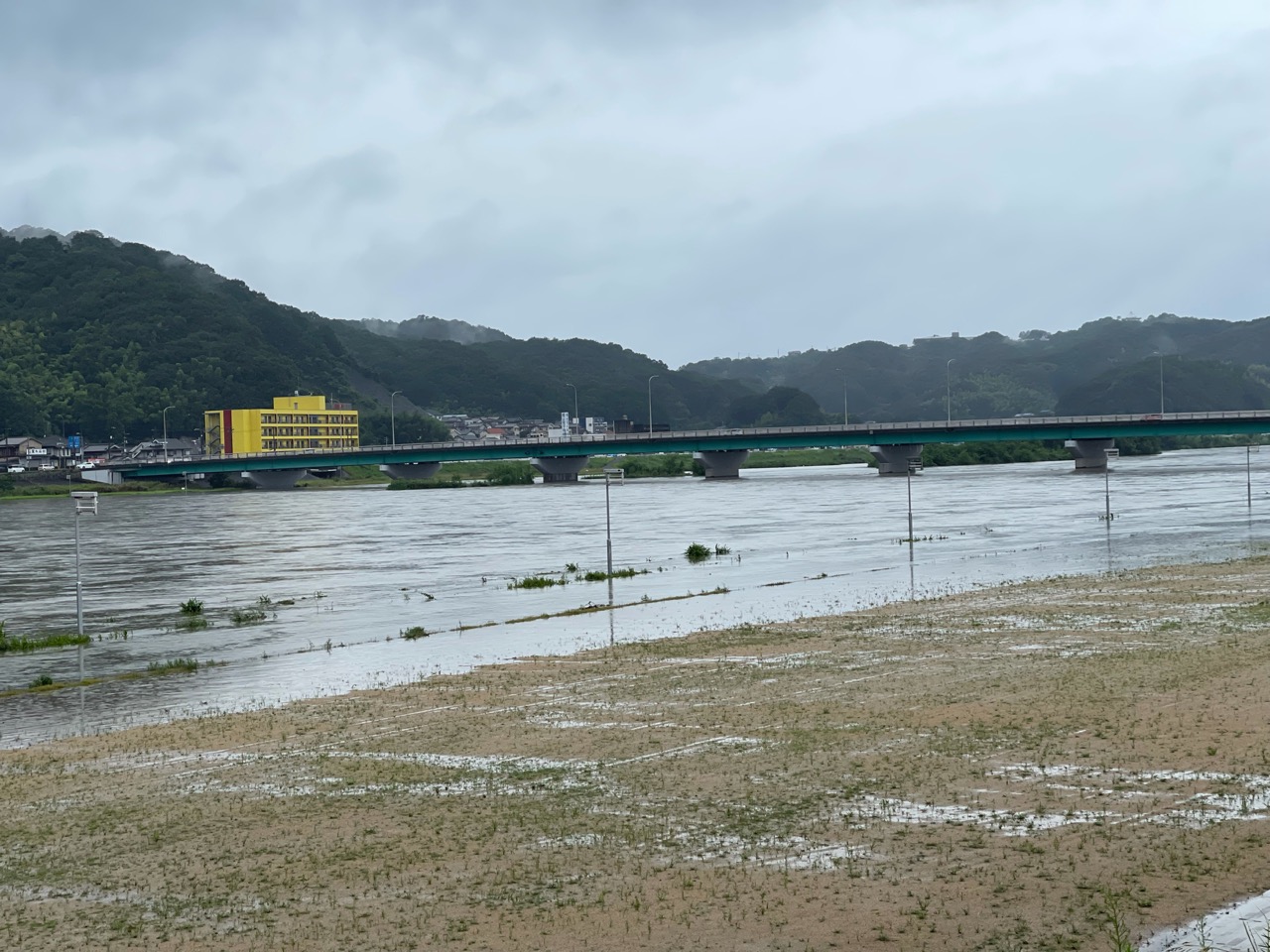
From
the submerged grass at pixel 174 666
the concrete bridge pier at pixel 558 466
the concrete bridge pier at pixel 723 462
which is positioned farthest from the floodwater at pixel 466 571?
the concrete bridge pier at pixel 558 466

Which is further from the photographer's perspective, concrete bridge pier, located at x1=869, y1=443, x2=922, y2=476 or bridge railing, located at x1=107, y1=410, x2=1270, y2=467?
concrete bridge pier, located at x1=869, y1=443, x2=922, y2=476

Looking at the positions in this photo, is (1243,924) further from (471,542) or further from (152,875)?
(471,542)

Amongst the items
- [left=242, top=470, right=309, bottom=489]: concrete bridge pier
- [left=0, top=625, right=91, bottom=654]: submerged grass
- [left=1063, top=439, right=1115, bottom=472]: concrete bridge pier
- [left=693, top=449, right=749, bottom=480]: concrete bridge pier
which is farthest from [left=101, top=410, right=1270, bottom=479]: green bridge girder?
[left=0, top=625, right=91, bottom=654]: submerged grass

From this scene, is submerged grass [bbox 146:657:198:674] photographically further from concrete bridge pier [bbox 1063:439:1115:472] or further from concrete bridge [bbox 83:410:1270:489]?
concrete bridge pier [bbox 1063:439:1115:472]

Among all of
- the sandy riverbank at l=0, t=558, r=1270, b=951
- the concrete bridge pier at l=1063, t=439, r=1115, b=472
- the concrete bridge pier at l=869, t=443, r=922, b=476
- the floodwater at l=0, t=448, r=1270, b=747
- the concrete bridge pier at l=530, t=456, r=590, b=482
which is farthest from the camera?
the concrete bridge pier at l=530, t=456, r=590, b=482

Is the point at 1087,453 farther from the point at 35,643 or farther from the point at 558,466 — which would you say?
the point at 35,643

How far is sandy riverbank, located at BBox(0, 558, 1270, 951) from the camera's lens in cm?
1013

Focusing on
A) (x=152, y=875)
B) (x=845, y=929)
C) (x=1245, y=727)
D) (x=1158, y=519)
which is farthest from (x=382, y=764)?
(x=1158, y=519)

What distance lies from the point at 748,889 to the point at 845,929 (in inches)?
44.4

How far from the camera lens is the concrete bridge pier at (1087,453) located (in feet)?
452

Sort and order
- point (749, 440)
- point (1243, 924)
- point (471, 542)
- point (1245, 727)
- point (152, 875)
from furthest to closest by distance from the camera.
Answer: point (749, 440) < point (471, 542) < point (1245, 727) < point (152, 875) < point (1243, 924)

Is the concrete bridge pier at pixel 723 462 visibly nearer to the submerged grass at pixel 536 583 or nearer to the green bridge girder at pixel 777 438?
the green bridge girder at pixel 777 438

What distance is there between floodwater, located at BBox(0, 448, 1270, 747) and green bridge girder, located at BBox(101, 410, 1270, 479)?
28100mm

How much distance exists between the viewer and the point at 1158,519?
204ft
